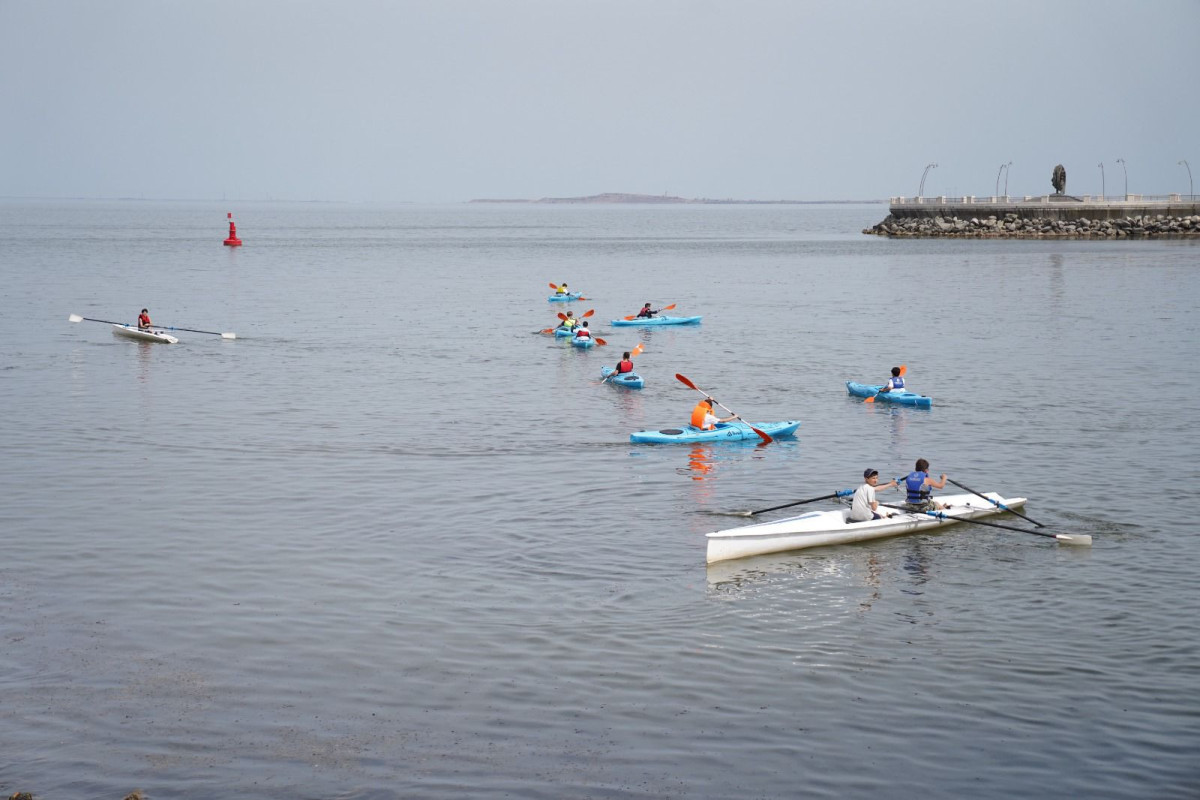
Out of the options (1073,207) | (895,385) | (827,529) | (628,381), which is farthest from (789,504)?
(1073,207)

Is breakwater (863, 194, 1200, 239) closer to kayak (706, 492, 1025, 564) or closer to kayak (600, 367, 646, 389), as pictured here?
kayak (600, 367, 646, 389)

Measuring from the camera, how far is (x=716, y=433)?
30938 millimetres

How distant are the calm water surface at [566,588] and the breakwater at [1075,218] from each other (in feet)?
249

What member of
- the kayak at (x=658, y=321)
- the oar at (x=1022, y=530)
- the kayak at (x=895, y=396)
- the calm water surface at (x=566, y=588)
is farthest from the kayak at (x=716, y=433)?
the kayak at (x=658, y=321)

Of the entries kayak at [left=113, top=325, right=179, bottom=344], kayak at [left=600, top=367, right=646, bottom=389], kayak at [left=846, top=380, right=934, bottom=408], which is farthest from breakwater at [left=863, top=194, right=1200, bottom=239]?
kayak at [left=113, top=325, right=179, bottom=344]

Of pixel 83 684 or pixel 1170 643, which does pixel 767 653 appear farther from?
pixel 83 684

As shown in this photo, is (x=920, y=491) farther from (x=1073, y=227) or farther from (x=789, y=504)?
(x=1073, y=227)

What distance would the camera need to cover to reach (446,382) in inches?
1630

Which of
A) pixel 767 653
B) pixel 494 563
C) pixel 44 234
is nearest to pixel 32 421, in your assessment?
pixel 494 563

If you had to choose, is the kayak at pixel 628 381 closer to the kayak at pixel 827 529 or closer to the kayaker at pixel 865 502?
the kayak at pixel 827 529

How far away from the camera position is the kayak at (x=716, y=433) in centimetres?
3055

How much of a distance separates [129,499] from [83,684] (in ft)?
33.3

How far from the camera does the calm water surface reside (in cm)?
1357

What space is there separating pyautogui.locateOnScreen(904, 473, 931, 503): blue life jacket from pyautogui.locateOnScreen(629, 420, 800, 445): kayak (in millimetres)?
8164
